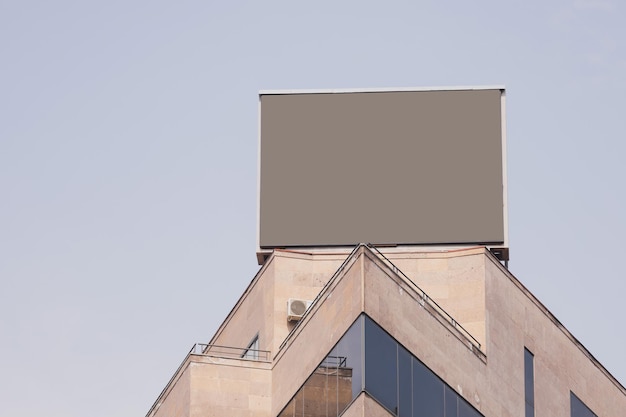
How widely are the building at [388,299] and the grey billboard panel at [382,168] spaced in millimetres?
73

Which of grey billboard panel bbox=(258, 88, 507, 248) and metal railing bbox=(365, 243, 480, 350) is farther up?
grey billboard panel bbox=(258, 88, 507, 248)

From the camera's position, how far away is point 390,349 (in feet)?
232

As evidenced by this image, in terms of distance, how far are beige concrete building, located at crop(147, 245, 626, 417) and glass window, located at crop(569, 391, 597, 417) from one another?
76 millimetres

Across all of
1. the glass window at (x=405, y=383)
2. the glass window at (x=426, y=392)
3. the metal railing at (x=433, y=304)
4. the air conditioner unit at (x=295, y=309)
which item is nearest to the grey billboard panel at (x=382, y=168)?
the air conditioner unit at (x=295, y=309)

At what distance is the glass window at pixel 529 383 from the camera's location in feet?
250

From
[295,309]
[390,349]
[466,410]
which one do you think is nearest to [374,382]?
[390,349]

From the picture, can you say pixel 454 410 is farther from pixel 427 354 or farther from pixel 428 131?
pixel 428 131

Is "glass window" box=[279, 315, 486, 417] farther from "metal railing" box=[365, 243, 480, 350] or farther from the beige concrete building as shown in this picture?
"metal railing" box=[365, 243, 480, 350]

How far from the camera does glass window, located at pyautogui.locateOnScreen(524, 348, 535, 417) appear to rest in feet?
250

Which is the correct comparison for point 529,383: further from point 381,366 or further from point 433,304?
point 381,366

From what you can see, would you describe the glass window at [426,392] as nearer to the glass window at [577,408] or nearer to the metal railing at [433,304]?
the metal railing at [433,304]

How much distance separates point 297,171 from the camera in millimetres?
83188

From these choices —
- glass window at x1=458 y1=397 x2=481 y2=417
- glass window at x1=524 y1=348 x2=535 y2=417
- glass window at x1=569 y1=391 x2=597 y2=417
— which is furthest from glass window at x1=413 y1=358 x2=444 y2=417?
glass window at x1=569 y1=391 x2=597 y2=417

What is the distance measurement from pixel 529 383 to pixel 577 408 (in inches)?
161
